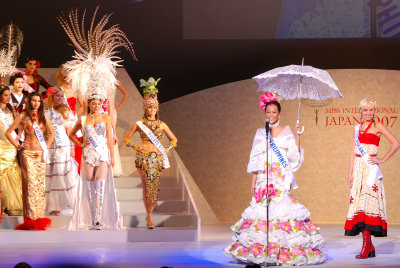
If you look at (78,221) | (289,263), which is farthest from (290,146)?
(78,221)

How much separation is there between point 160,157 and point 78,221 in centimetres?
107

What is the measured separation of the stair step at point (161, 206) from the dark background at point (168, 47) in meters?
2.47

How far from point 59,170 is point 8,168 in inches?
23.0

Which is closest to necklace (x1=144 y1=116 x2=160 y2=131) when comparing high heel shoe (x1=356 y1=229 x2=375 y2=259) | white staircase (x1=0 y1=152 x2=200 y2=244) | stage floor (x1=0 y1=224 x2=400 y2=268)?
white staircase (x1=0 y1=152 x2=200 y2=244)

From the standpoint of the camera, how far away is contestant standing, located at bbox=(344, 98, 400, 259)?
6621mm

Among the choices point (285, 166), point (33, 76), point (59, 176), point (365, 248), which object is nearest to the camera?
point (285, 166)

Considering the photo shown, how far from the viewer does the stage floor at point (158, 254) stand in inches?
246

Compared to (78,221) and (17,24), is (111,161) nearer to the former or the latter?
(78,221)

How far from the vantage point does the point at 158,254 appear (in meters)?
6.98

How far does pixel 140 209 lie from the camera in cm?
891

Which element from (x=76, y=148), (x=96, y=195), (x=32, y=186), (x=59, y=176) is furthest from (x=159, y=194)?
(x=32, y=186)

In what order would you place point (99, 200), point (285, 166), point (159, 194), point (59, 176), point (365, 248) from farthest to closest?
point (159, 194) → point (59, 176) → point (99, 200) → point (365, 248) → point (285, 166)

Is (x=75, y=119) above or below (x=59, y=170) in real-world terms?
above

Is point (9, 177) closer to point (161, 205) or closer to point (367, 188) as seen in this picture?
point (161, 205)
